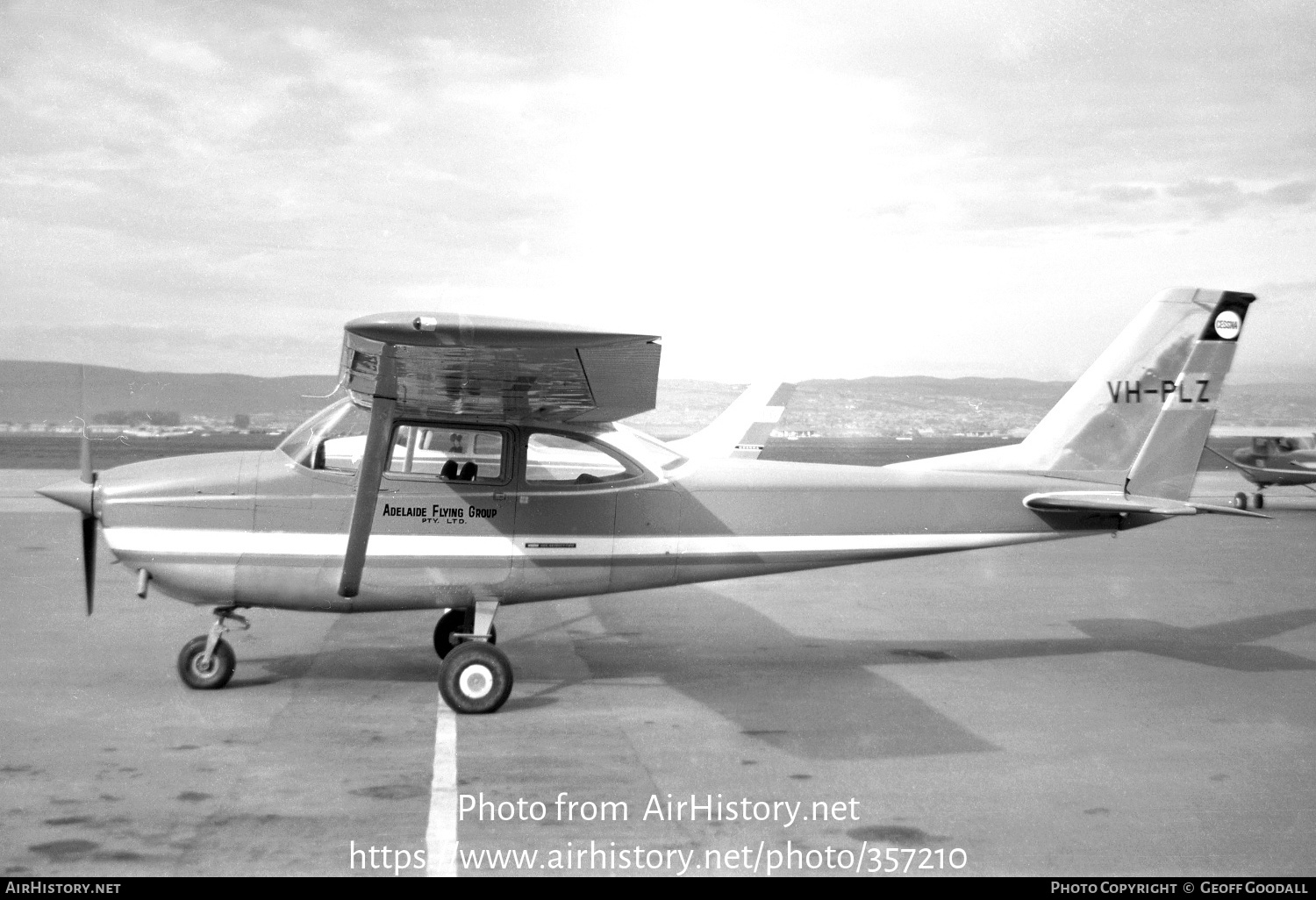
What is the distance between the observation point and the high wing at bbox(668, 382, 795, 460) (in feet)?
61.6

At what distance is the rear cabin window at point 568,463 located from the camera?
24.5 ft

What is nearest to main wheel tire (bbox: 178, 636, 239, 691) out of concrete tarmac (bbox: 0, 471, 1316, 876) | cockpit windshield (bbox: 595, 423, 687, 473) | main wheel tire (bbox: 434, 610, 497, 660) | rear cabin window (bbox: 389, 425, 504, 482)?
concrete tarmac (bbox: 0, 471, 1316, 876)

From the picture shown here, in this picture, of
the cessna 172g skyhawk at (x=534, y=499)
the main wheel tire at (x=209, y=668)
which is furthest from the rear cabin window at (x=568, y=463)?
the main wheel tire at (x=209, y=668)

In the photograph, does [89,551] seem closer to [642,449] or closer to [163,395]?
[163,395]

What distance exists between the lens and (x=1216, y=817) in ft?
16.5

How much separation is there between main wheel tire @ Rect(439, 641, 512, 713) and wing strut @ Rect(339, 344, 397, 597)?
823mm

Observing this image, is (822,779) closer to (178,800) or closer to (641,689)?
(641,689)

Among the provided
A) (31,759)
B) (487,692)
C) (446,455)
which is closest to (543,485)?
(446,455)

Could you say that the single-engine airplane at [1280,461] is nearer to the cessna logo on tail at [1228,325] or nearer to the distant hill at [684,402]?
the distant hill at [684,402]

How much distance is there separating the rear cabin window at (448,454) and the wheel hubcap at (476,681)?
1.30 m

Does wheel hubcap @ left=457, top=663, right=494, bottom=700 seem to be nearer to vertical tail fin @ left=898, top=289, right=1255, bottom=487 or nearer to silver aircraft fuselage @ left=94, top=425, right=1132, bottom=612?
silver aircraft fuselage @ left=94, top=425, right=1132, bottom=612

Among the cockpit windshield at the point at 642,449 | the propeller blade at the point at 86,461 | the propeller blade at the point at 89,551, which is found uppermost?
the cockpit windshield at the point at 642,449

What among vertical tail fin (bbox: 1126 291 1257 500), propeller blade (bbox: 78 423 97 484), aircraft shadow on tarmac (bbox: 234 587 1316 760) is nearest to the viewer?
aircraft shadow on tarmac (bbox: 234 587 1316 760)
